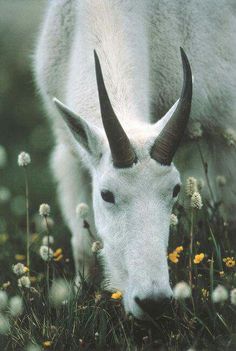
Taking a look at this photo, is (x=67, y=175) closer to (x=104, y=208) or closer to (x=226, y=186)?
(x=226, y=186)

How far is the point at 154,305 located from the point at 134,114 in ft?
5.23

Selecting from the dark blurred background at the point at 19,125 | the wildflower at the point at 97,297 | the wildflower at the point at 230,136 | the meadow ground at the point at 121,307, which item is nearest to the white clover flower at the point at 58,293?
the meadow ground at the point at 121,307

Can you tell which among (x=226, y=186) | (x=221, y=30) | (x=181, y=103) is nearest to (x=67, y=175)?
(x=226, y=186)

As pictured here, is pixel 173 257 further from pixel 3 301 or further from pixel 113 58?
pixel 113 58

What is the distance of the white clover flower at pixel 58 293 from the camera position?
15.5 ft

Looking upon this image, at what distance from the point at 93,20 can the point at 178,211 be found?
5.09 feet

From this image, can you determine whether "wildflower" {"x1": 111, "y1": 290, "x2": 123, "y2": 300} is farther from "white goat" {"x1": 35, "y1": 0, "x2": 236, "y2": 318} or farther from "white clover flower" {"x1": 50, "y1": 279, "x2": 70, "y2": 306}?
"white clover flower" {"x1": 50, "y1": 279, "x2": 70, "y2": 306}

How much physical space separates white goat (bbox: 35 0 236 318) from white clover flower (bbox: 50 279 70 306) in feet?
0.95

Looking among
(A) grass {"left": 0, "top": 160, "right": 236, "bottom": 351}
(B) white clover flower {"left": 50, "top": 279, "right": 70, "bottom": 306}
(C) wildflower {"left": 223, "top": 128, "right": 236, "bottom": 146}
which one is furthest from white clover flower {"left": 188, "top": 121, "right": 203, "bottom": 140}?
(B) white clover flower {"left": 50, "top": 279, "right": 70, "bottom": 306}

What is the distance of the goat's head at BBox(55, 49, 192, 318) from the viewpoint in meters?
4.21

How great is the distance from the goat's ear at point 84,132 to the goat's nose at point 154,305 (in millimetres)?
A: 1133

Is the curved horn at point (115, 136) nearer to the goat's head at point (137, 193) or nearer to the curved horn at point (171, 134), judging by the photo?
the goat's head at point (137, 193)

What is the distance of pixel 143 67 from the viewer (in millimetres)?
5652

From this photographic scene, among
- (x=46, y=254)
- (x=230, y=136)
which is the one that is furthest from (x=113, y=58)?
(x=46, y=254)
